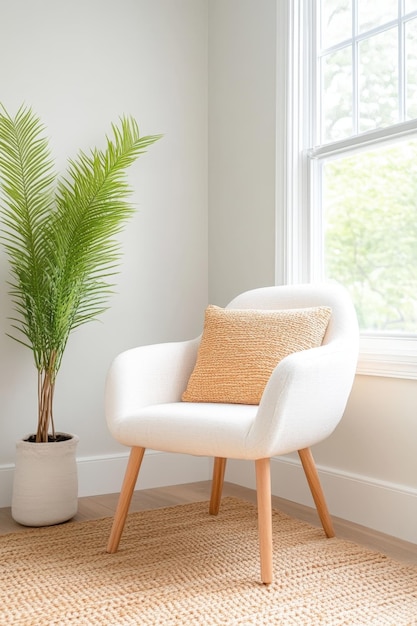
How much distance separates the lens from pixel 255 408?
2.16m

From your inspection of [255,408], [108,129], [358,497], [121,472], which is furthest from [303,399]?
[108,129]

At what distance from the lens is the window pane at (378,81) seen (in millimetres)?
2496

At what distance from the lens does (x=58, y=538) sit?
2316mm

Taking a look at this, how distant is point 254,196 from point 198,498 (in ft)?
4.39

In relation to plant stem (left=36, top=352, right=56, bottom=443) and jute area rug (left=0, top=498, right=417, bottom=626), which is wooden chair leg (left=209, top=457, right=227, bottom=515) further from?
plant stem (left=36, top=352, right=56, bottom=443)

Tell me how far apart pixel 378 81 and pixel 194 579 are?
6.03 ft

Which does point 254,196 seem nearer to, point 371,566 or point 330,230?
point 330,230

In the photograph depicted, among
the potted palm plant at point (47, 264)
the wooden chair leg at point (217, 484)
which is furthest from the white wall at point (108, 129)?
the wooden chair leg at point (217, 484)

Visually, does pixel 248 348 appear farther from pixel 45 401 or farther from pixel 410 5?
pixel 410 5

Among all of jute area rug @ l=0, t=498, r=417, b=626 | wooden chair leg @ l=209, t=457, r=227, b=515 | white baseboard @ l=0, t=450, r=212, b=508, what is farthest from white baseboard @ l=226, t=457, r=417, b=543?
white baseboard @ l=0, t=450, r=212, b=508

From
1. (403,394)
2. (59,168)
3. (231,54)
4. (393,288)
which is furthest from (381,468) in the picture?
(231,54)

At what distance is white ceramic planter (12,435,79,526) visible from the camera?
249 cm

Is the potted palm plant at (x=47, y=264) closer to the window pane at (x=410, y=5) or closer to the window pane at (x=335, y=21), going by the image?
the window pane at (x=335, y=21)

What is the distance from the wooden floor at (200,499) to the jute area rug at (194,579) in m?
0.10
